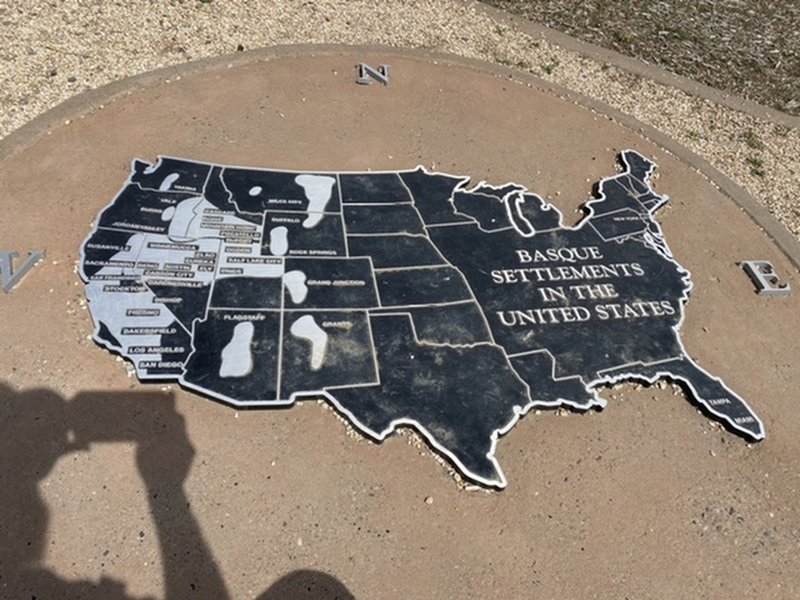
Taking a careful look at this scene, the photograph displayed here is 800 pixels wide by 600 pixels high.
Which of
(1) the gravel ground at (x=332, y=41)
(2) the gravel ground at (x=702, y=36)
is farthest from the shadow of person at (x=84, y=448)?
(2) the gravel ground at (x=702, y=36)

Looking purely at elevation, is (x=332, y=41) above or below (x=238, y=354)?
above

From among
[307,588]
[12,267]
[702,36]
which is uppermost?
[702,36]

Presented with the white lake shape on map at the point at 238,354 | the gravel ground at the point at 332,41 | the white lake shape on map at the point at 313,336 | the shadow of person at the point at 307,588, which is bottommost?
the shadow of person at the point at 307,588

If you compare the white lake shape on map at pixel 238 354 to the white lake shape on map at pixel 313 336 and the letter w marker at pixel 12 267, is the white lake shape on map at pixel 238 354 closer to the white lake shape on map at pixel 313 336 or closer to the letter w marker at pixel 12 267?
the white lake shape on map at pixel 313 336

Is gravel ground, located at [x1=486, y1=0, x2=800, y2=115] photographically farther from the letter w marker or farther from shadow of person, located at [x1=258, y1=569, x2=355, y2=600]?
shadow of person, located at [x1=258, y1=569, x2=355, y2=600]

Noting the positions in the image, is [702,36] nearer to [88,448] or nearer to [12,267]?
[12,267]

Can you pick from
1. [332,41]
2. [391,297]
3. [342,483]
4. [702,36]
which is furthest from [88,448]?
[702,36]

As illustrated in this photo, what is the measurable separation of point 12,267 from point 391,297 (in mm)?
A: 3764

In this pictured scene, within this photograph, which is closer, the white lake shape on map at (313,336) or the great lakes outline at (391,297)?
the great lakes outline at (391,297)

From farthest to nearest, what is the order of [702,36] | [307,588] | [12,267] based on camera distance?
[702,36] < [12,267] < [307,588]

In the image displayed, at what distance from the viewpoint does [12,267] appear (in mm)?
6262

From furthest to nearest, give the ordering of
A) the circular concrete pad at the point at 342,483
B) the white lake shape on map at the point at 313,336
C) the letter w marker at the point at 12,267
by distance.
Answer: the letter w marker at the point at 12,267, the white lake shape on map at the point at 313,336, the circular concrete pad at the point at 342,483

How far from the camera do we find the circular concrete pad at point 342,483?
4738 mm

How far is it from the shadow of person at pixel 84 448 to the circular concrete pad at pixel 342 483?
15 millimetres
